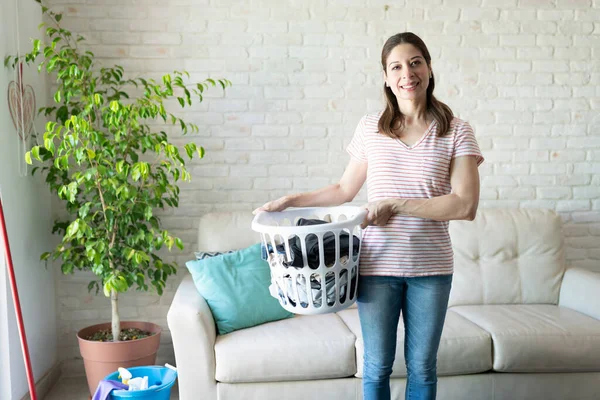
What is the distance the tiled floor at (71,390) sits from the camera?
304 cm

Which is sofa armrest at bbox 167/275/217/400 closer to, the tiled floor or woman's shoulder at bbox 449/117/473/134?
the tiled floor

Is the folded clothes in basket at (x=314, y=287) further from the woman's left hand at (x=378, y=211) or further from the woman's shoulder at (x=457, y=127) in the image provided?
the woman's shoulder at (x=457, y=127)

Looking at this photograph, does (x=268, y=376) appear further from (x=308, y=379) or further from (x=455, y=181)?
(x=455, y=181)

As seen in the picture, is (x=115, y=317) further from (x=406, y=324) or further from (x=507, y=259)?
(x=507, y=259)

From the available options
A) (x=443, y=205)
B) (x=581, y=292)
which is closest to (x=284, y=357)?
(x=443, y=205)

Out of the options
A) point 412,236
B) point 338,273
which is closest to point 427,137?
point 412,236

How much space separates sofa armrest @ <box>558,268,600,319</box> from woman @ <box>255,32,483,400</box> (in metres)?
1.37

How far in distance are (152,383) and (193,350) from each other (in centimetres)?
33

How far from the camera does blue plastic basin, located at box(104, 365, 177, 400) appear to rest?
96.5 inches

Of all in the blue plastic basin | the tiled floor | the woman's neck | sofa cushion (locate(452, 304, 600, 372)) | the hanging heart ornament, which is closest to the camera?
the woman's neck

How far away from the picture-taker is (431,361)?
1.93m

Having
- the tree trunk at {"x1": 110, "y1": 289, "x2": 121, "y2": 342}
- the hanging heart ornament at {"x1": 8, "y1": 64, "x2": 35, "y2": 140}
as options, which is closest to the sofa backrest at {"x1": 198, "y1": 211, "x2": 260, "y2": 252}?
the tree trunk at {"x1": 110, "y1": 289, "x2": 121, "y2": 342}

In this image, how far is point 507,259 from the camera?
3191mm

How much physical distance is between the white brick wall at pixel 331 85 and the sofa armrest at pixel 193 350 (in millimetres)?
926
